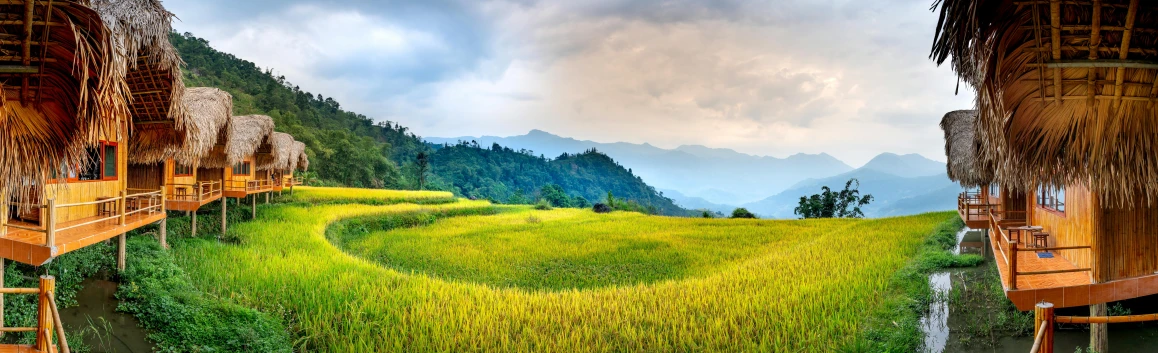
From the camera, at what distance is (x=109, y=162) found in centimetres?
873

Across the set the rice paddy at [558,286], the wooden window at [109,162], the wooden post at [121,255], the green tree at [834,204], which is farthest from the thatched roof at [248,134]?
the green tree at [834,204]

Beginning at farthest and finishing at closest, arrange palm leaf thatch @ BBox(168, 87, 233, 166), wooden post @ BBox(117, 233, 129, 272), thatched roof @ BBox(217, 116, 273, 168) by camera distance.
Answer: thatched roof @ BBox(217, 116, 273, 168), palm leaf thatch @ BBox(168, 87, 233, 166), wooden post @ BBox(117, 233, 129, 272)

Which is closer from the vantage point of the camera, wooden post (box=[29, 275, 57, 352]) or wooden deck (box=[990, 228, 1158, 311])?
wooden post (box=[29, 275, 57, 352])

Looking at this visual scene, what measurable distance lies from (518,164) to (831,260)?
5580 centimetres

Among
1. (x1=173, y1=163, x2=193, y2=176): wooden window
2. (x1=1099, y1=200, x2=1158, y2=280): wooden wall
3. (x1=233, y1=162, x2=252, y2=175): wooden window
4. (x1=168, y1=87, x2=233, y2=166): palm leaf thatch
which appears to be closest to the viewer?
(x1=1099, y1=200, x2=1158, y2=280): wooden wall

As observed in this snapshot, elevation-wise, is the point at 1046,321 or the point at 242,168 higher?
the point at 242,168

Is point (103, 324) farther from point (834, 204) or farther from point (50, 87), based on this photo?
point (834, 204)

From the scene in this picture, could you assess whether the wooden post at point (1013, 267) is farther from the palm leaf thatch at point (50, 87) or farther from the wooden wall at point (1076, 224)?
the palm leaf thatch at point (50, 87)

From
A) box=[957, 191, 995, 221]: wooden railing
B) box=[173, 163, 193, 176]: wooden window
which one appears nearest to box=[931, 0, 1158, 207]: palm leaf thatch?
box=[957, 191, 995, 221]: wooden railing

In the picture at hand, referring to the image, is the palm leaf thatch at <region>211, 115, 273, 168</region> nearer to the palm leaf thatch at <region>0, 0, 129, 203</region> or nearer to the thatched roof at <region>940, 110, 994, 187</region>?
the palm leaf thatch at <region>0, 0, 129, 203</region>

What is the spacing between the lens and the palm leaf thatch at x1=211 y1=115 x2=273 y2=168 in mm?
12836

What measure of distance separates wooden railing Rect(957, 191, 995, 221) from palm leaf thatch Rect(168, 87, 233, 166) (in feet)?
48.1

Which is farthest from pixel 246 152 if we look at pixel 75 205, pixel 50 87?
pixel 50 87

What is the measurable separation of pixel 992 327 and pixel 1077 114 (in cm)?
270
